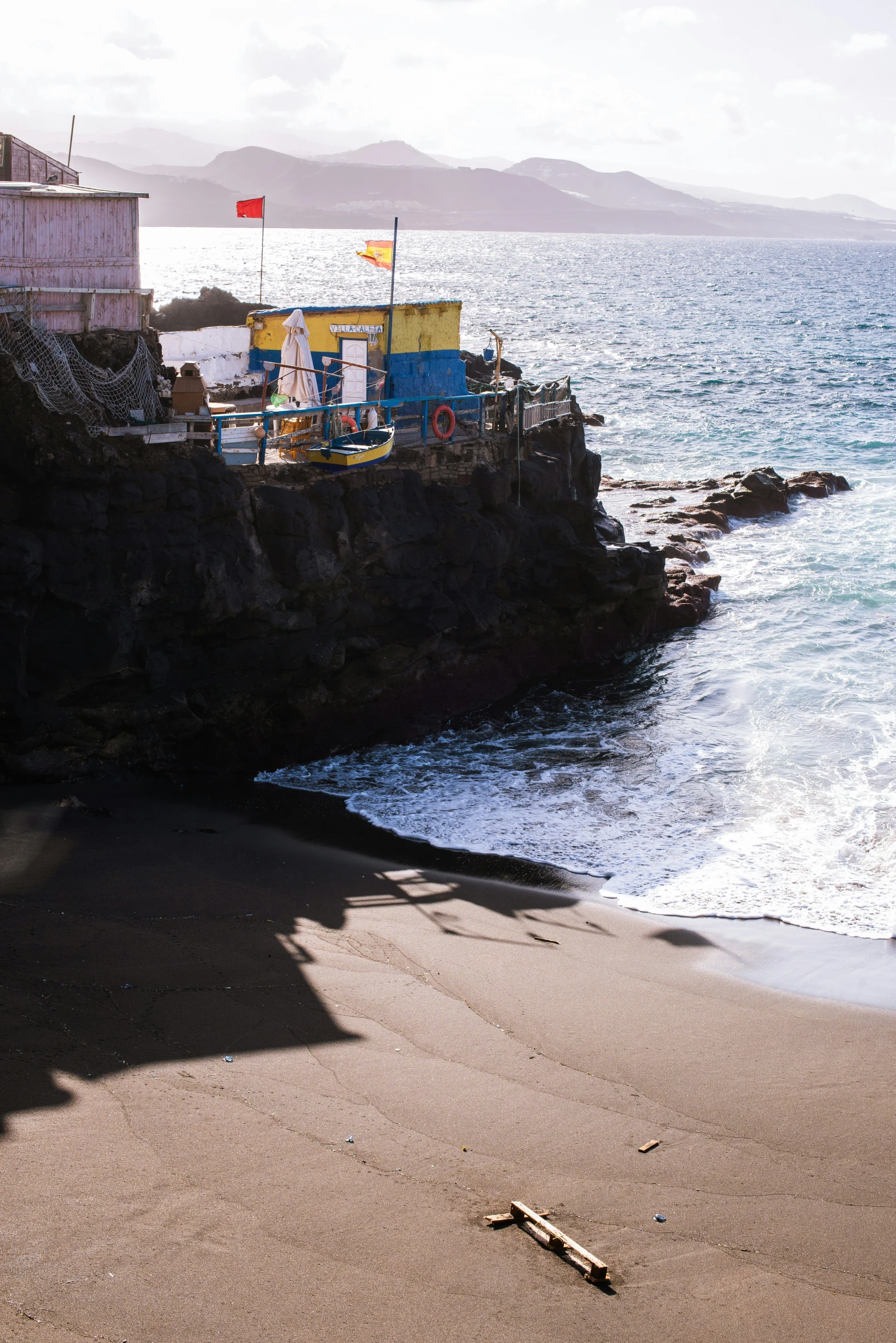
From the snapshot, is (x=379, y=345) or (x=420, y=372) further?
(x=420, y=372)

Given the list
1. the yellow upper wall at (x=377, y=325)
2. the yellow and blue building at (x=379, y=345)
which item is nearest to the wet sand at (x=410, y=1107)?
the yellow and blue building at (x=379, y=345)

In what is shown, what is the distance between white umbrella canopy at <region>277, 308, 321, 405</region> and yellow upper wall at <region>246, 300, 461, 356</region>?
1.32 ft

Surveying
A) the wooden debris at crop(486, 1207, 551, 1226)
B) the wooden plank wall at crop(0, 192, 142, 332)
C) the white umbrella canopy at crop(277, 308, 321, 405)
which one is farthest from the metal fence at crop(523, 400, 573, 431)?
the wooden debris at crop(486, 1207, 551, 1226)

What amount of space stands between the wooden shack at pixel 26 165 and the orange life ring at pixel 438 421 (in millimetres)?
7638

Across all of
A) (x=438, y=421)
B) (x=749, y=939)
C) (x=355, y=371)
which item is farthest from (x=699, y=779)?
(x=355, y=371)

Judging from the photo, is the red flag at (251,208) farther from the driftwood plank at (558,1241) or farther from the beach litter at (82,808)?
the driftwood plank at (558,1241)

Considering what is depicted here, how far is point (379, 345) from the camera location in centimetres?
2234

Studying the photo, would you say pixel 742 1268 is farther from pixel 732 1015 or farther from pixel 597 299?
pixel 597 299

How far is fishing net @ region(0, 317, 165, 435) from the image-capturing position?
15367 millimetres

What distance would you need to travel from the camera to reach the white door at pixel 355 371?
2155cm

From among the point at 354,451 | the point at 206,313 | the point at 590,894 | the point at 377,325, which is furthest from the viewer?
the point at 206,313

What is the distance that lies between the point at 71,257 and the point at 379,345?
7.10m

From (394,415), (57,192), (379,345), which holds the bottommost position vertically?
(394,415)

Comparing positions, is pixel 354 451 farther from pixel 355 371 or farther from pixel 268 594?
pixel 355 371
